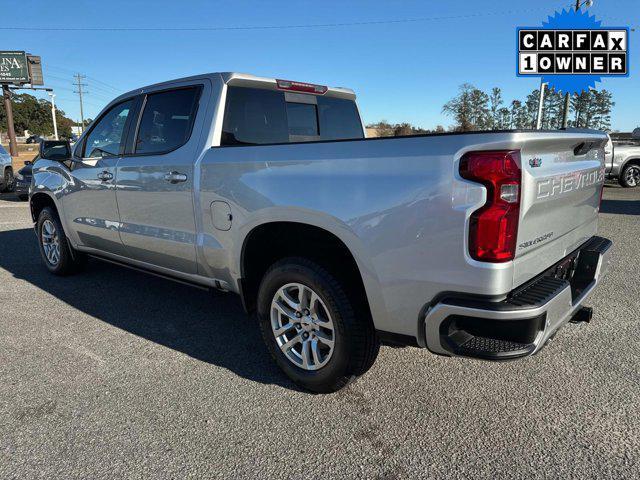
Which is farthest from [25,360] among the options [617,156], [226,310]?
[617,156]

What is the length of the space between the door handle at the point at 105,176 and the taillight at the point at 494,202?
327 centimetres

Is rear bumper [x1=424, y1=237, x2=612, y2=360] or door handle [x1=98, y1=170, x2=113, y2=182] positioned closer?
rear bumper [x1=424, y1=237, x2=612, y2=360]

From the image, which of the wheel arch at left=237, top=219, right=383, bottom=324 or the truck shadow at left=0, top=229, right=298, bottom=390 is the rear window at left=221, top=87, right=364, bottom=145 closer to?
the wheel arch at left=237, top=219, right=383, bottom=324

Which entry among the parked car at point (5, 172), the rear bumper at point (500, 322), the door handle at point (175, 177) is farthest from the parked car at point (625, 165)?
the parked car at point (5, 172)

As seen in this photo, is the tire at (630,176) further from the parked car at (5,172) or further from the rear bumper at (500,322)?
the parked car at (5,172)

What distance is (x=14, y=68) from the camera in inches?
A: 1079

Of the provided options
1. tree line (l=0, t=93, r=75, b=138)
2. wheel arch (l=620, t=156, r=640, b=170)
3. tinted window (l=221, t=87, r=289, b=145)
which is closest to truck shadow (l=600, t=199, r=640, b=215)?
wheel arch (l=620, t=156, r=640, b=170)

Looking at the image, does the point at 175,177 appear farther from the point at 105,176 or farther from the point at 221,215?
the point at 105,176

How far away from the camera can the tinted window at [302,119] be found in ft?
12.9

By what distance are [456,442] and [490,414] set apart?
358 mm

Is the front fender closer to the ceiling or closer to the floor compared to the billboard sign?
closer to the floor

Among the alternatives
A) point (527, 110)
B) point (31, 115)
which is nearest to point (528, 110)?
point (527, 110)

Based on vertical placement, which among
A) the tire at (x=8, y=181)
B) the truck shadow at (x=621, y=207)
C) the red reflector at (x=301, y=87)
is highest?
the red reflector at (x=301, y=87)

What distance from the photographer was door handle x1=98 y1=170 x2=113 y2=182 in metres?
4.18
